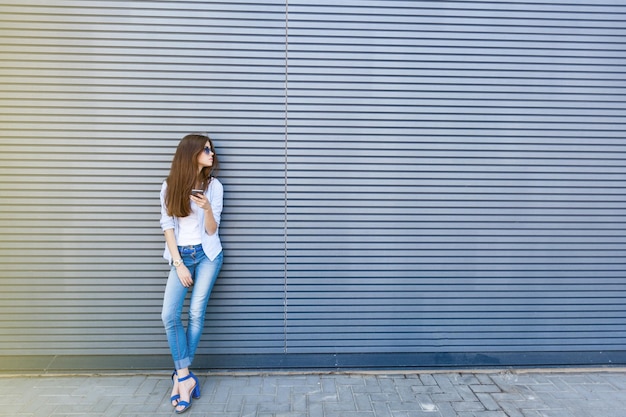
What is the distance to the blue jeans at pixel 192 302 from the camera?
3455 mm

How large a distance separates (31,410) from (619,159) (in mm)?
5530

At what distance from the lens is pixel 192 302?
355 cm

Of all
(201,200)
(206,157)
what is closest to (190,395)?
(201,200)

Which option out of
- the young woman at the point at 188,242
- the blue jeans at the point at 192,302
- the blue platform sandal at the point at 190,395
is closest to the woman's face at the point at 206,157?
the young woman at the point at 188,242

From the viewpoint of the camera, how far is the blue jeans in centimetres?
346

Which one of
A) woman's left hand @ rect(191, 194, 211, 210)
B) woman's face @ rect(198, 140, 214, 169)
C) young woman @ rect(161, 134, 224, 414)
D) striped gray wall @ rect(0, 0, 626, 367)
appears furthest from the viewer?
striped gray wall @ rect(0, 0, 626, 367)

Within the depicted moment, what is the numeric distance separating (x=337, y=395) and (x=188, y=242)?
1790mm

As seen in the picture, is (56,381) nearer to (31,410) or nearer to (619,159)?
(31,410)

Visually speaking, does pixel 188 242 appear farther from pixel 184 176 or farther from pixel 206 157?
pixel 206 157

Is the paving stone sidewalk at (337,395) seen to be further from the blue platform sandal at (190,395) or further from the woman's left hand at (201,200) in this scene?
the woman's left hand at (201,200)

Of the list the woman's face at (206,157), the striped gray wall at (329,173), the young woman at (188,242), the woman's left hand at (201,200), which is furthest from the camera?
the striped gray wall at (329,173)

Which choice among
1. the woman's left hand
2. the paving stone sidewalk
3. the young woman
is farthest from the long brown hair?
the paving stone sidewalk

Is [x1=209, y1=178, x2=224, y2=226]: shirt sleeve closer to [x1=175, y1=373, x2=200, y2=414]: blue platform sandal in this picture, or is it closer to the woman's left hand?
the woman's left hand

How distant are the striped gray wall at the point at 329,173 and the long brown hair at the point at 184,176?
401 mm
